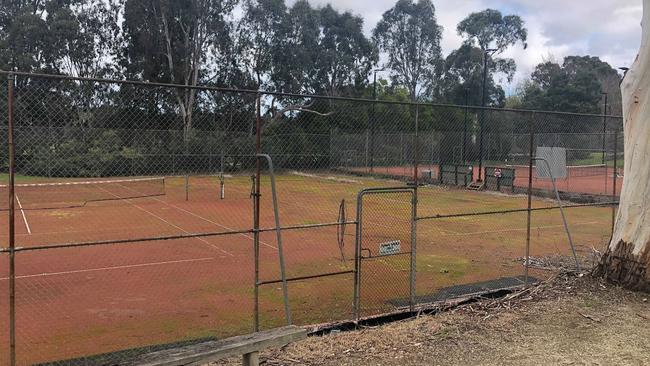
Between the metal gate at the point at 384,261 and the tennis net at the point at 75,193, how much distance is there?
9.71 meters

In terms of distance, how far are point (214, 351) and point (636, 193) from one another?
20.4ft

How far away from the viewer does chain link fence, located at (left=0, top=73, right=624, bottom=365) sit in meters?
7.13

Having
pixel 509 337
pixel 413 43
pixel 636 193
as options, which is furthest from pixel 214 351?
pixel 413 43

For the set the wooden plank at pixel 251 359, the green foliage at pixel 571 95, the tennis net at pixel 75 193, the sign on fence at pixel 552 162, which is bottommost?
the tennis net at pixel 75 193

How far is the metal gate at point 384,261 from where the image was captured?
7062 mm

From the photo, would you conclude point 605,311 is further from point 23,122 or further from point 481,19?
point 481,19

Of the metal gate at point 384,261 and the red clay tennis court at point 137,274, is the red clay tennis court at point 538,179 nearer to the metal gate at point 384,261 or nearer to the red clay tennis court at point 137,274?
the metal gate at point 384,261

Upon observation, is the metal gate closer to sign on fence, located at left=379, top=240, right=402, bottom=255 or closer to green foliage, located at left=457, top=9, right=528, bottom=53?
sign on fence, located at left=379, top=240, right=402, bottom=255

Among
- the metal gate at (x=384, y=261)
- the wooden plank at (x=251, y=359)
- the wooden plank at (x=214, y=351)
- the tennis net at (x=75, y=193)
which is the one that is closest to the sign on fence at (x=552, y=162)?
the metal gate at (x=384, y=261)

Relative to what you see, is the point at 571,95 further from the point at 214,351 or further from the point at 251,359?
the point at 214,351

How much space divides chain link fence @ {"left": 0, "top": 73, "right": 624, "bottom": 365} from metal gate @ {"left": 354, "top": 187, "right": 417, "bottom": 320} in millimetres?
49

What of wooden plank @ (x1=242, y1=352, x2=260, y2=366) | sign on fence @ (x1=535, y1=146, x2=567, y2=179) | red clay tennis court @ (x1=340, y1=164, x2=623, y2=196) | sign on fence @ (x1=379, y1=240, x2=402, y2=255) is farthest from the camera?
red clay tennis court @ (x1=340, y1=164, x2=623, y2=196)

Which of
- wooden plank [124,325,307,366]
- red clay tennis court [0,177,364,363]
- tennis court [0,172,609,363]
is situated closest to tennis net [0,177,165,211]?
tennis court [0,172,609,363]

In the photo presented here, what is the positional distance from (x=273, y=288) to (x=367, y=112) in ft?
110
